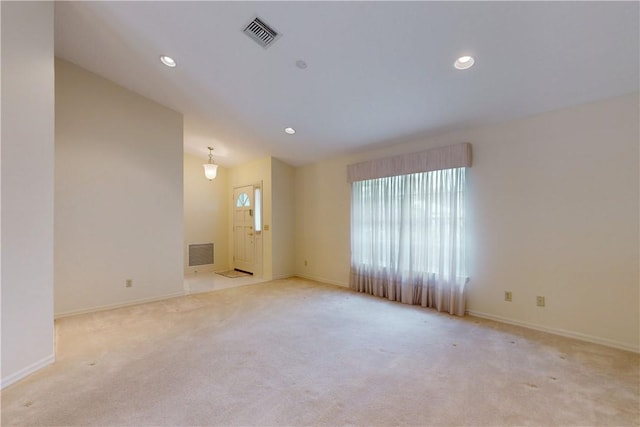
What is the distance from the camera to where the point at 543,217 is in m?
3.02

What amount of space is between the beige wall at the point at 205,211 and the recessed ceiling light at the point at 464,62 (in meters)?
5.44

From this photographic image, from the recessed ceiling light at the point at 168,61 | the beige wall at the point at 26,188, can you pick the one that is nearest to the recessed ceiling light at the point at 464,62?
the recessed ceiling light at the point at 168,61

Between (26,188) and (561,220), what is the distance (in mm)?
4870

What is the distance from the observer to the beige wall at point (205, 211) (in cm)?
614

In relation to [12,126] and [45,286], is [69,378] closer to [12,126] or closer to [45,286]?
[45,286]

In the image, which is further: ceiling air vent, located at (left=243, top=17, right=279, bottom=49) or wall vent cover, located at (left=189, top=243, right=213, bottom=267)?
wall vent cover, located at (left=189, top=243, right=213, bottom=267)

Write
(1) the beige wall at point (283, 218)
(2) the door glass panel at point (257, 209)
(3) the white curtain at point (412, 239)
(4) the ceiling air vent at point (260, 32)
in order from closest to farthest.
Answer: (4) the ceiling air vent at point (260, 32), (3) the white curtain at point (412, 239), (1) the beige wall at point (283, 218), (2) the door glass panel at point (257, 209)

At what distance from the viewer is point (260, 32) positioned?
248 centimetres

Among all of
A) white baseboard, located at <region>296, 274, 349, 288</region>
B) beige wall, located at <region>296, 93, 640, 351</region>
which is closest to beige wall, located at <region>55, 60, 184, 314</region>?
white baseboard, located at <region>296, 274, 349, 288</region>

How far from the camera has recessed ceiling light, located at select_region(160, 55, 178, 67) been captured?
3059 millimetres

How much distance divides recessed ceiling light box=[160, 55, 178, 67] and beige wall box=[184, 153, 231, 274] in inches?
125

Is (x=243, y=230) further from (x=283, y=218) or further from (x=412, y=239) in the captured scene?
(x=412, y=239)

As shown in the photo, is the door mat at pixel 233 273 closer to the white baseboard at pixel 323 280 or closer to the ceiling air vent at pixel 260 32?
the white baseboard at pixel 323 280

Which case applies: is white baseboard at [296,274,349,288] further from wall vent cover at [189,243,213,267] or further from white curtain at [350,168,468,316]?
wall vent cover at [189,243,213,267]
